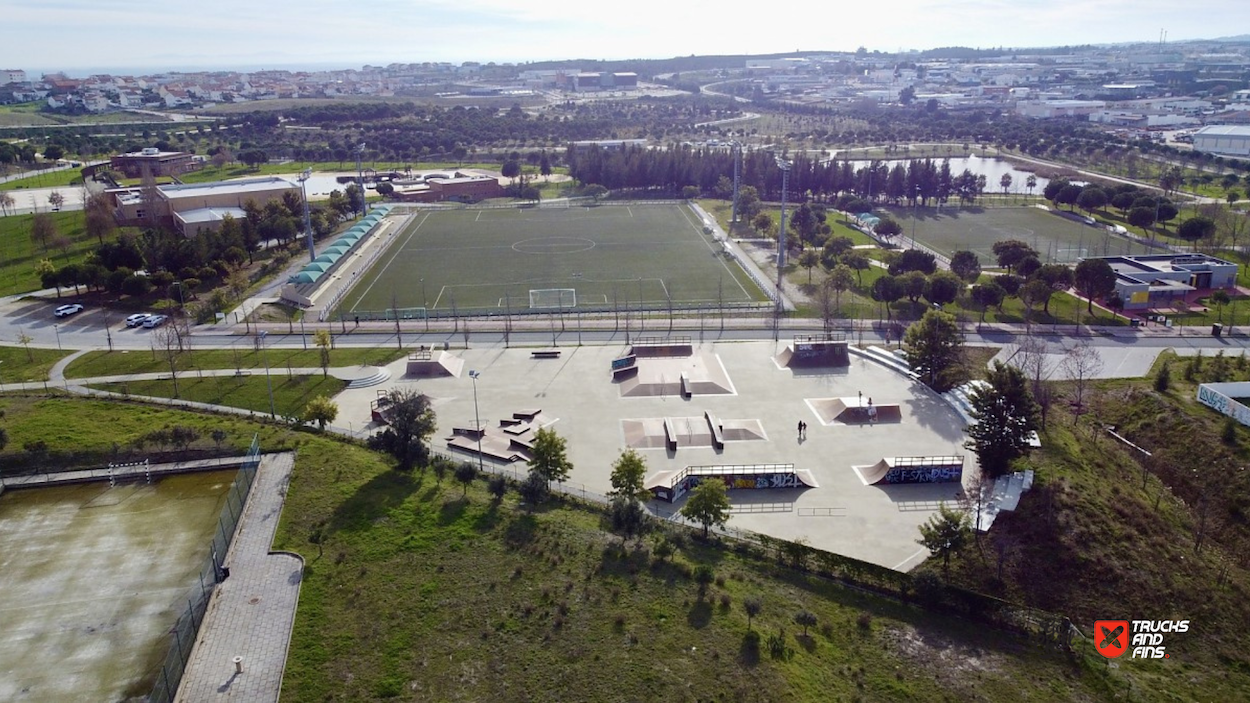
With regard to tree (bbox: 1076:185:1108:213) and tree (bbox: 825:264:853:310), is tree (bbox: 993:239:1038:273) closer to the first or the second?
tree (bbox: 825:264:853:310)

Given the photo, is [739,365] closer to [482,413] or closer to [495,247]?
[482,413]

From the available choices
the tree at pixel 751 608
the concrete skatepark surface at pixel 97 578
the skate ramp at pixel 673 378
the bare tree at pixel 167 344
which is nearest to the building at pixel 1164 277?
the skate ramp at pixel 673 378

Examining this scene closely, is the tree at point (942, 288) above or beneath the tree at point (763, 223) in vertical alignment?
beneath

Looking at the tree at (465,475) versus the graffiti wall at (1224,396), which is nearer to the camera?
the tree at (465,475)

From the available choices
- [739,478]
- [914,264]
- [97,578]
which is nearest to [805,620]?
[739,478]

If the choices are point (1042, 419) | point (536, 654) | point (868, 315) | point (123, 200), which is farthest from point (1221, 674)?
point (123, 200)

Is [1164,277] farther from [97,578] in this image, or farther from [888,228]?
[97,578]

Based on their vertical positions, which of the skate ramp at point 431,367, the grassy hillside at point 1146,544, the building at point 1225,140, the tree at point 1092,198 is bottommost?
the grassy hillside at point 1146,544

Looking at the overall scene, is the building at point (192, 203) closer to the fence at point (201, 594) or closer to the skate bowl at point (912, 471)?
the fence at point (201, 594)
